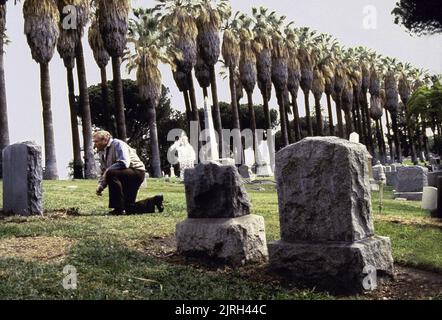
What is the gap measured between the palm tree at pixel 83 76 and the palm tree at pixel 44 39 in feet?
5.56

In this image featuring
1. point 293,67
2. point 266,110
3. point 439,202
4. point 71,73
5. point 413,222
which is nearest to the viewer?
point 413,222

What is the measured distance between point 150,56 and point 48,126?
1191 centimetres

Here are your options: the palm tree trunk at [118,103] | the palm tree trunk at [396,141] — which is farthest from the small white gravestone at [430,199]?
the palm tree trunk at [396,141]

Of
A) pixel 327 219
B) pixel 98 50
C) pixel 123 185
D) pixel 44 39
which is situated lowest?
pixel 327 219

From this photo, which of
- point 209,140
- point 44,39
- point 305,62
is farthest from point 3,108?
point 305,62

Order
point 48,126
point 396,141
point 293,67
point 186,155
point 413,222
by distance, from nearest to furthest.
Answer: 1. point 413,222
2. point 48,126
3. point 186,155
4. point 293,67
5. point 396,141

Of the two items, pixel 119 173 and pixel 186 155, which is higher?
pixel 186 155

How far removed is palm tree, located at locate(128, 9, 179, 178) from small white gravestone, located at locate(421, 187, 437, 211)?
23.3m

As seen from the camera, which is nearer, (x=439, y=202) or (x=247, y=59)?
(x=439, y=202)

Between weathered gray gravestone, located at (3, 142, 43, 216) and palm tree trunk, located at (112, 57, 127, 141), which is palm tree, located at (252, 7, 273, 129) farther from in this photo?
weathered gray gravestone, located at (3, 142, 43, 216)

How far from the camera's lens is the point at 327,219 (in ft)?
A: 21.5

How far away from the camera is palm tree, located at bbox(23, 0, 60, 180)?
1072 inches

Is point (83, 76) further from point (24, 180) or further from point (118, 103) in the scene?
point (24, 180)
